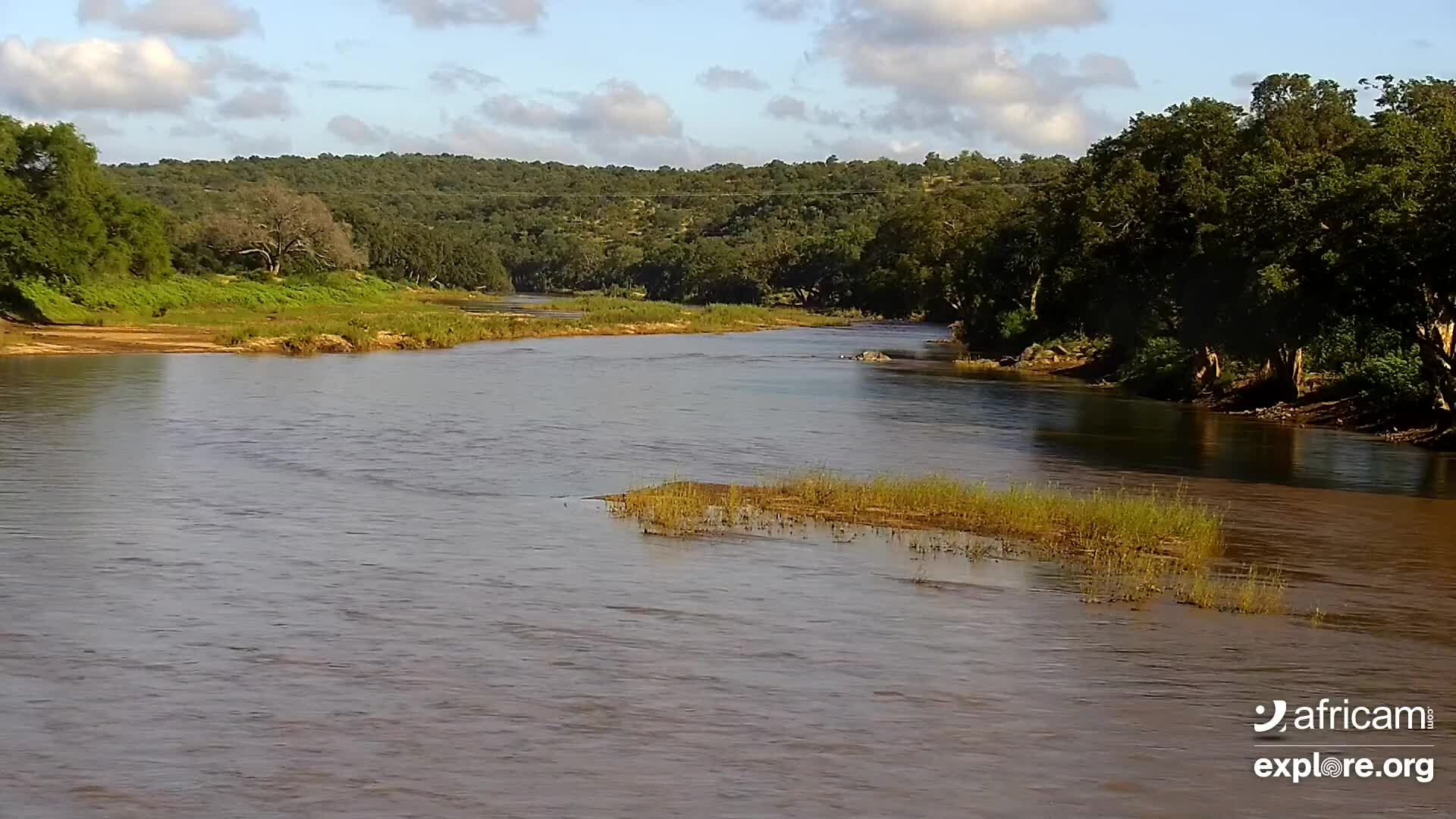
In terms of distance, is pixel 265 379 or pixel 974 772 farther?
pixel 265 379

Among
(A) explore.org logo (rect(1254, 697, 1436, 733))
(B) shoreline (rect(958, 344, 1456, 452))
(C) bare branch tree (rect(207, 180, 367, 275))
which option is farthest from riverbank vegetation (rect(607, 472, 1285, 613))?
(C) bare branch tree (rect(207, 180, 367, 275))

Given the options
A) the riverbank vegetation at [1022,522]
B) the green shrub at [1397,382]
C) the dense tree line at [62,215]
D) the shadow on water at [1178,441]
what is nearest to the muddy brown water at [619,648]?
the shadow on water at [1178,441]

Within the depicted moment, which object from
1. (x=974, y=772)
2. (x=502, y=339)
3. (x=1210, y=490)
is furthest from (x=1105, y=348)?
(x=974, y=772)

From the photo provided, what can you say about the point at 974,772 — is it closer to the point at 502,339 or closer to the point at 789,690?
the point at 789,690

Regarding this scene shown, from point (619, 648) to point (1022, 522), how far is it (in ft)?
30.2

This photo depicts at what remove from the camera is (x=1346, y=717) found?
14.0m

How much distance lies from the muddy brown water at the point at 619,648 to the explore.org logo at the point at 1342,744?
169mm

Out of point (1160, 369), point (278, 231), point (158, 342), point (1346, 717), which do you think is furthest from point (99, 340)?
point (1346, 717)

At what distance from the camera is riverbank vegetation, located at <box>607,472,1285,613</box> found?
19656 millimetres

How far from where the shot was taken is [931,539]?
2283cm

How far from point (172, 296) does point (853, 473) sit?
223 feet

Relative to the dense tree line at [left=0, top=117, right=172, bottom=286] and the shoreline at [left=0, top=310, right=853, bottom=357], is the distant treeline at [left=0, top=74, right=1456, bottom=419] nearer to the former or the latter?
the dense tree line at [left=0, top=117, right=172, bottom=286]

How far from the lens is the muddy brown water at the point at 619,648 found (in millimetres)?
11859

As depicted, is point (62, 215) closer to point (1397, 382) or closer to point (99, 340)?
point (99, 340)
